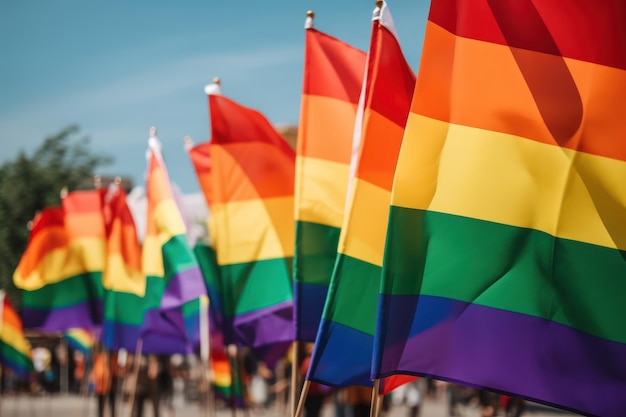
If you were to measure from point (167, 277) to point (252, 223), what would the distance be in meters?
2.51

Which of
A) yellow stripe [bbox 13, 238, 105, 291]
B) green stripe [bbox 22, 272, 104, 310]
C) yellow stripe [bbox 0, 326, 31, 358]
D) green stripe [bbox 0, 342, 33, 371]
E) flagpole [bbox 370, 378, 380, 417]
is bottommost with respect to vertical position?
green stripe [bbox 0, 342, 33, 371]

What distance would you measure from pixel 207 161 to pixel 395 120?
239 inches

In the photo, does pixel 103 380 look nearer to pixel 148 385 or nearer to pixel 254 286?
pixel 148 385

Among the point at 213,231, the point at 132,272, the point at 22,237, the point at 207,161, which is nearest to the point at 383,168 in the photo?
the point at 213,231

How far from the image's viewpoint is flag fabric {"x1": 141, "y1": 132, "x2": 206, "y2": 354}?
13.7 metres

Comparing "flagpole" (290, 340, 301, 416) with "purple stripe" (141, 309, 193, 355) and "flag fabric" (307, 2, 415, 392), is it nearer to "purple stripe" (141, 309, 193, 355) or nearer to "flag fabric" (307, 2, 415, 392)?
"flag fabric" (307, 2, 415, 392)

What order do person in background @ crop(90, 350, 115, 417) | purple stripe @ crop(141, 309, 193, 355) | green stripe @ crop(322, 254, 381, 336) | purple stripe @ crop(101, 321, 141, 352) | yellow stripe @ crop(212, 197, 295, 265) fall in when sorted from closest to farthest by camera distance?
1. green stripe @ crop(322, 254, 381, 336)
2. yellow stripe @ crop(212, 197, 295, 265)
3. purple stripe @ crop(141, 309, 193, 355)
4. purple stripe @ crop(101, 321, 141, 352)
5. person in background @ crop(90, 350, 115, 417)

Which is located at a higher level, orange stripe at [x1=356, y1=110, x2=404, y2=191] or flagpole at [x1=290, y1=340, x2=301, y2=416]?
orange stripe at [x1=356, y1=110, x2=404, y2=191]

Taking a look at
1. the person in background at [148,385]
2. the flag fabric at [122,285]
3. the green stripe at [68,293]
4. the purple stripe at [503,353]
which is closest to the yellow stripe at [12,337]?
the green stripe at [68,293]

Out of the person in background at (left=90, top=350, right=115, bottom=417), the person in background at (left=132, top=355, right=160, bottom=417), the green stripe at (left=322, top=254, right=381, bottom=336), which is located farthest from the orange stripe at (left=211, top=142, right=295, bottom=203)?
the person in background at (left=90, top=350, right=115, bottom=417)

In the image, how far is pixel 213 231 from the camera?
11805 mm

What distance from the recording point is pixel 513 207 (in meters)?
6.61

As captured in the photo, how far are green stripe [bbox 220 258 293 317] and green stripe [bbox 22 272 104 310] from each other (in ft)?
24.4

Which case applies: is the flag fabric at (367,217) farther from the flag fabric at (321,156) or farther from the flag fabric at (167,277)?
the flag fabric at (167,277)
